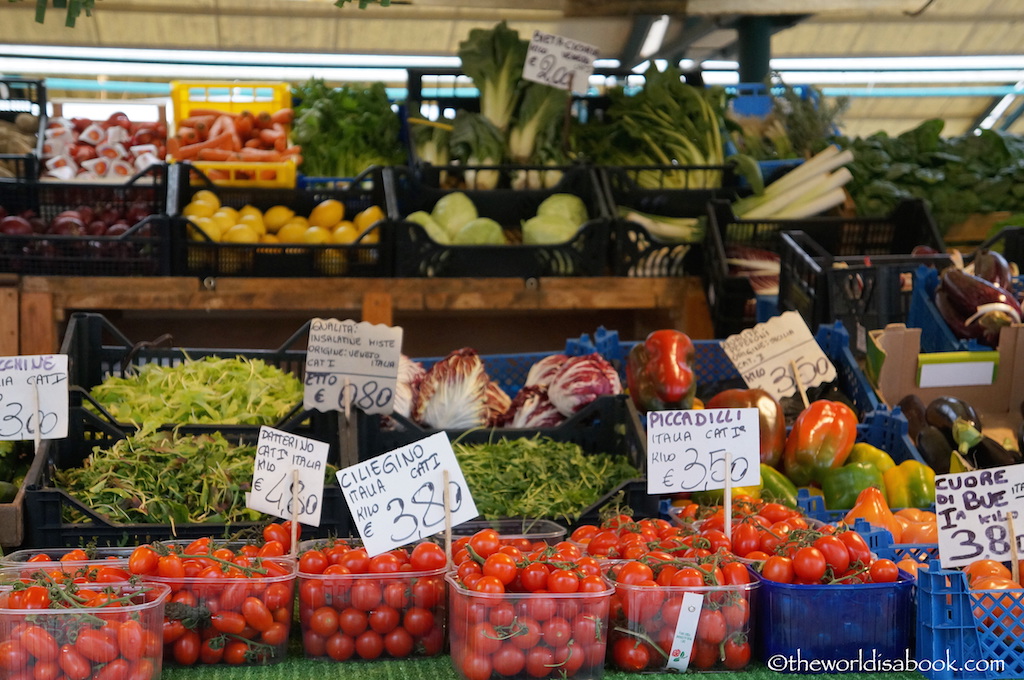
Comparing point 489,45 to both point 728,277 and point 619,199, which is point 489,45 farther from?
point 728,277

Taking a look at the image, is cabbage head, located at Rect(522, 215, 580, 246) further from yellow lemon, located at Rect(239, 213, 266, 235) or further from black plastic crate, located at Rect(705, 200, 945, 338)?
yellow lemon, located at Rect(239, 213, 266, 235)

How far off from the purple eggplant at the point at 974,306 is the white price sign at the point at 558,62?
237 cm

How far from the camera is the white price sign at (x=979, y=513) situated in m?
1.85

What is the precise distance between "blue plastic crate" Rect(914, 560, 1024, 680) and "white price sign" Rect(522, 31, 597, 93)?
3901mm

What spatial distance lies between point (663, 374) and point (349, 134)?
3029 mm

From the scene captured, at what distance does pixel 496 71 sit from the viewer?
540cm

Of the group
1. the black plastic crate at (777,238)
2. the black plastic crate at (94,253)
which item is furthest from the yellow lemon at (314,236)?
the black plastic crate at (777,238)

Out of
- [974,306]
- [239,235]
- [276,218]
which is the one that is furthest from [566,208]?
[974,306]

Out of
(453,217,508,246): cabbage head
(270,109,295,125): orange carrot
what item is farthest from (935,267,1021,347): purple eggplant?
(270,109,295,125): orange carrot

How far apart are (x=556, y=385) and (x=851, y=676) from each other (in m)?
1.42

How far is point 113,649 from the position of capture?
1.54m

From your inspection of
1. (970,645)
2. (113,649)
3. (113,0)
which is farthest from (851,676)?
(113,0)

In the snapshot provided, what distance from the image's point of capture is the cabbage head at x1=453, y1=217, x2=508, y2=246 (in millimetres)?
4582

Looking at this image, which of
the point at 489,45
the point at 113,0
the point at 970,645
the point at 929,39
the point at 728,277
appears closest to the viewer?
the point at 970,645
